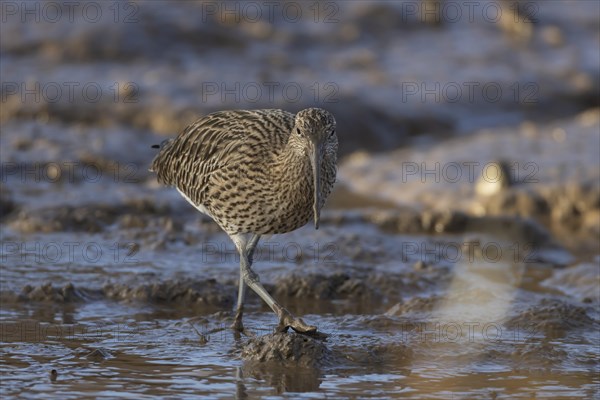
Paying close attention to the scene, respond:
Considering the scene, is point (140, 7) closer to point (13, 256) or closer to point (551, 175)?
point (551, 175)

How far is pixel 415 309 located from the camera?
25.4 ft

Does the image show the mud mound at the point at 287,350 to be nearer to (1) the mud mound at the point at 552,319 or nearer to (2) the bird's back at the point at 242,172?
(2) the bird's back at the point at 242,172

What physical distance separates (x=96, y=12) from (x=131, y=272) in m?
9.11

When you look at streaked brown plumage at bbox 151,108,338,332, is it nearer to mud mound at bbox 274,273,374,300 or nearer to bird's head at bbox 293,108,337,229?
bird's head at bbox 293,108,337,229

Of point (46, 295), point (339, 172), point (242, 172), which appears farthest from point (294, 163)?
point (339, 172)

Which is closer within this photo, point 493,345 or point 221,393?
point 221,393

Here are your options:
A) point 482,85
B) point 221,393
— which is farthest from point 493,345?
point 482,85

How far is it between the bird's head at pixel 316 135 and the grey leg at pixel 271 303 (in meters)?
0.71

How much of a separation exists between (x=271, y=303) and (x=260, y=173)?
0.80 metres

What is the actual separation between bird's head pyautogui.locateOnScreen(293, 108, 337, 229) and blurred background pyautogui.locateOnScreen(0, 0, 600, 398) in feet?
3.39

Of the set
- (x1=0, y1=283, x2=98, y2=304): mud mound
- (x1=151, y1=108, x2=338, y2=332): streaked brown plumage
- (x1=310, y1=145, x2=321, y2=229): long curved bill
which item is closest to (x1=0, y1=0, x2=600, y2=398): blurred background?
(x1=0, y1=283, x2=98, y2=304): mud mound

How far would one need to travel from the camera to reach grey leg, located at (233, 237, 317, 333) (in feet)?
23.1

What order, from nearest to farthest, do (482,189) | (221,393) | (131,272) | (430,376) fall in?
(221,393) → (430,376) → (131,272) → (482,189)

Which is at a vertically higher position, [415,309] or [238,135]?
[238,135]
